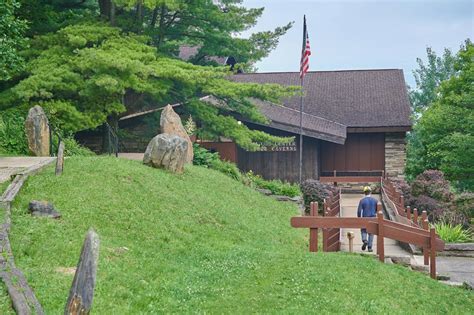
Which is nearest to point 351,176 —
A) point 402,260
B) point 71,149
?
point 71,149

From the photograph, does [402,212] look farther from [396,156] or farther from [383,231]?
[396,156]

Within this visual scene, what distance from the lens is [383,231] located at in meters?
14.7

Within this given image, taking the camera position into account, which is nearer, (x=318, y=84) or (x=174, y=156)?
(x=174, y=156)

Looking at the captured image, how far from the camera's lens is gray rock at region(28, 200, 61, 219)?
13438 millimetres

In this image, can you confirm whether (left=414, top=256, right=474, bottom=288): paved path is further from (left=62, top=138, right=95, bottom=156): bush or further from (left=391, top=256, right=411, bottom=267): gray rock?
(left=62, top=138, right=95, bottom=156): bush

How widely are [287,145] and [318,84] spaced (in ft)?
32.1

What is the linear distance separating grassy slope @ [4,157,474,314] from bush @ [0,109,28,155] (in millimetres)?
5535

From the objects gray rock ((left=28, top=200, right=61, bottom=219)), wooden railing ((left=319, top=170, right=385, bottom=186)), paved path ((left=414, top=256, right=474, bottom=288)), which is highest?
wooden railing ((left=319, top=170, right=385, bottom=186))

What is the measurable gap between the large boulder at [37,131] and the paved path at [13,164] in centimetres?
83

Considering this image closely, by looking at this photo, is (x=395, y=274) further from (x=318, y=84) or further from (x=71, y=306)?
(x=318, y=84)

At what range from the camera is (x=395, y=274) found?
13109mm

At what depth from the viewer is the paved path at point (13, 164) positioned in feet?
56.5

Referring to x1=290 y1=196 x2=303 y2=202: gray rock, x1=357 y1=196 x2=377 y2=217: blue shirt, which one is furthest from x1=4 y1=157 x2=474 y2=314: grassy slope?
x1=290 y1=196 x2=303 y2=202: gray rock

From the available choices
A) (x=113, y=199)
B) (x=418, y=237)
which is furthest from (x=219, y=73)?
(x=418, y=237)
